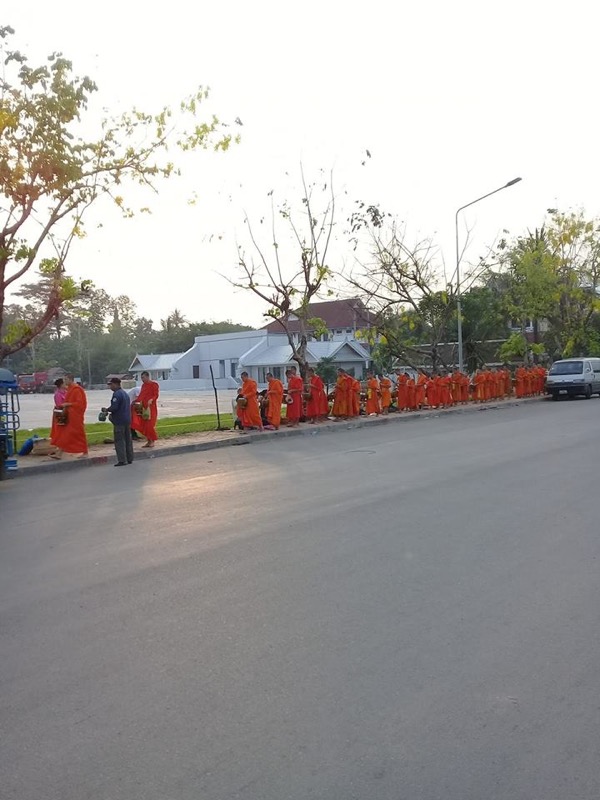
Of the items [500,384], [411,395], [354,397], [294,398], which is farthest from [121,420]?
[500,384]

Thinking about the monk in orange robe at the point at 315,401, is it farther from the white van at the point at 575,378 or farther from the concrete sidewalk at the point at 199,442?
the white van at the point at 575,378

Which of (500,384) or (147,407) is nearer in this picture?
(147,407)

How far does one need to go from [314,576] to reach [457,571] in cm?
113

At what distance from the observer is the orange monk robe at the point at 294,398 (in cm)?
2112

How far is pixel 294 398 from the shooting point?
2116cm

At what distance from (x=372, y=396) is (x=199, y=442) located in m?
8.45

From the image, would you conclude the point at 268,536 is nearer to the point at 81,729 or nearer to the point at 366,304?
the point at 81,729

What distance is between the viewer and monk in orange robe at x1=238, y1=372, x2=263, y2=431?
1914 cm

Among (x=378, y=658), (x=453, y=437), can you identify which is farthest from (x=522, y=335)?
(x=378, y=658)

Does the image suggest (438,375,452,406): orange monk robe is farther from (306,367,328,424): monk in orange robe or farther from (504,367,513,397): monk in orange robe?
(306,367,328,424): monk in orange robe

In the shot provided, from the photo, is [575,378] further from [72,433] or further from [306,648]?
[306,648]

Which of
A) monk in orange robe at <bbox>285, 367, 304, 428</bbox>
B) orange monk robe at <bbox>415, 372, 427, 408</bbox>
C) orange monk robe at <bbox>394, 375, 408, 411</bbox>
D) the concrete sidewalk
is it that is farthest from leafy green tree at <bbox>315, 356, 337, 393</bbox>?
monk in orange robe at <bbox>285, 367, 304, 428</bbox>

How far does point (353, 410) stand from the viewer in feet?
76.3

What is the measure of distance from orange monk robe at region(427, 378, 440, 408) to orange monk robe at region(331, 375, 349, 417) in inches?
212
